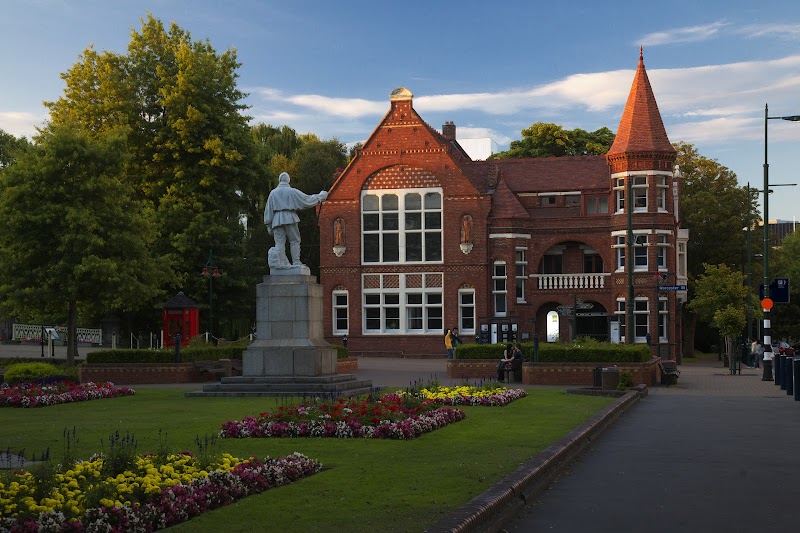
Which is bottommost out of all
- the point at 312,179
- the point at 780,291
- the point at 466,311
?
the point at 466,311

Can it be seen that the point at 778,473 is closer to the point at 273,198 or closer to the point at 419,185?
the point at 273,198

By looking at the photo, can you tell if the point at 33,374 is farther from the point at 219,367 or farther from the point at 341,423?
the point at 341,423

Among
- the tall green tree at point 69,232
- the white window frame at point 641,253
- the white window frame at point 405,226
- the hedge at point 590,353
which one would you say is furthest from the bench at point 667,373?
the white window frame at point 405,226

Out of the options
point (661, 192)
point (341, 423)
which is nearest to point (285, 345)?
point (341, 423)

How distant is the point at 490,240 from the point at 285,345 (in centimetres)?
3303

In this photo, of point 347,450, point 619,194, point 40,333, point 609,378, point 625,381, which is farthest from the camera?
point 40,333

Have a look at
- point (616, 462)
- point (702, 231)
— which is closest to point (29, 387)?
point (616, 462)

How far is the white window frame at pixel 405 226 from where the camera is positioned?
6167 centimetres

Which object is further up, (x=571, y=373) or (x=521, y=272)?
(x=521, y=272)

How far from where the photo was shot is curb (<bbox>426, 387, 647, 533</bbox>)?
9375 mm

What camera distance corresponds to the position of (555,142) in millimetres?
83312

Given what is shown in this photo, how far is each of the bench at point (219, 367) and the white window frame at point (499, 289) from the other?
78.2 feet

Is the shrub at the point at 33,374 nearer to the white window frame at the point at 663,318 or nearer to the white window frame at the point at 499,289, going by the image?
the white window frame at the point at 499,289

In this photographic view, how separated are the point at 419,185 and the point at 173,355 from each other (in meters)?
26.2
